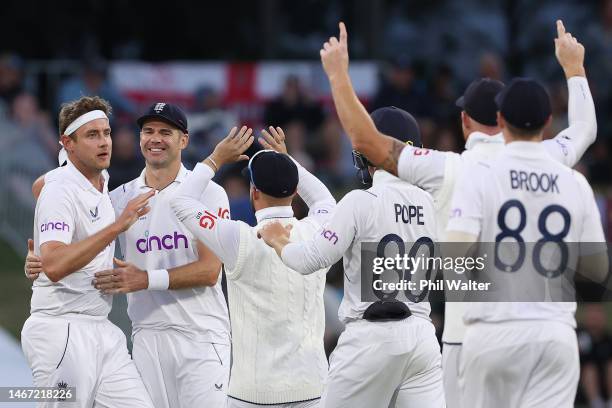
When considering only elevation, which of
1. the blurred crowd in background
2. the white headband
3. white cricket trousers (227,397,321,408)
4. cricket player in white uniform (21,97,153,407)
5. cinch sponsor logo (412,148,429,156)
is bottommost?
white cricket trousers (227,397,321,408)

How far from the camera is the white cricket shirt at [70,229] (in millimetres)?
8477

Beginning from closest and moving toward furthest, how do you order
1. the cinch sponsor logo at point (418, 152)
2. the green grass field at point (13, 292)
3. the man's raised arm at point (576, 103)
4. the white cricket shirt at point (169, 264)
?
1. the cinch sponsor logo at point (418, 152)
2. the man's raised arm at point (576, 103)
3. the white cricket shirt at point (169, 264)
4. the green grass field at point (13, 292)

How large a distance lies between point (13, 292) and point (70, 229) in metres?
8.97

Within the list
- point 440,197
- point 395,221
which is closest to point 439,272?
point 440,197

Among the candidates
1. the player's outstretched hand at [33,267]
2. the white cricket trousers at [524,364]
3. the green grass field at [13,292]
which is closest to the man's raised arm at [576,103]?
the white cricket trousers at [524,364]

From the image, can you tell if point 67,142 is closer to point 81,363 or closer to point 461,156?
point 81,363

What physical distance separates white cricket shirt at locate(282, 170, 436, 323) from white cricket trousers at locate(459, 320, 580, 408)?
944mm

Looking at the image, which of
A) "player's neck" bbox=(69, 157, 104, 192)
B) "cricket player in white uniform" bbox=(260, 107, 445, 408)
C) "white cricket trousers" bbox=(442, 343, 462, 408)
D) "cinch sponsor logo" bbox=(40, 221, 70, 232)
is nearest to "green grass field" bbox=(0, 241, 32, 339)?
"player's neck" bbox=(69, 157, 104, 192)

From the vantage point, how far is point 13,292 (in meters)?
17.1

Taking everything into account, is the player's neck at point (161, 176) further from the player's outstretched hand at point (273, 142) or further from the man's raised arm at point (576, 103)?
the man's raised arm at point (576, 103)

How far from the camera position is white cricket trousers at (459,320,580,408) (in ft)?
23.3

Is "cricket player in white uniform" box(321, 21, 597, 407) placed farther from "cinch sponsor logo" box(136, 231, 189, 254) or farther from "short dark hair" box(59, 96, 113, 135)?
"short dark hair" box(59, 96, 113, 135)

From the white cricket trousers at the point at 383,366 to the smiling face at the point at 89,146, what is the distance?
6.64 feet

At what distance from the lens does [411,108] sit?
728 inches
